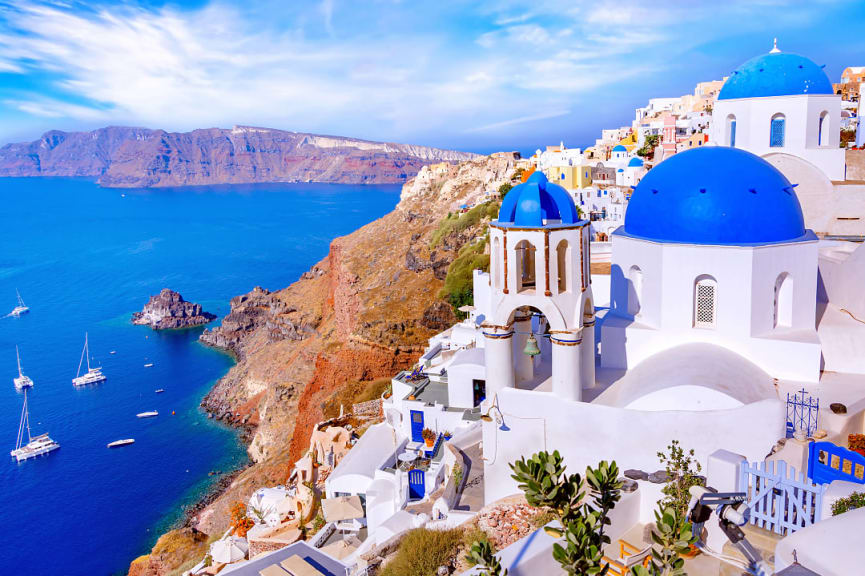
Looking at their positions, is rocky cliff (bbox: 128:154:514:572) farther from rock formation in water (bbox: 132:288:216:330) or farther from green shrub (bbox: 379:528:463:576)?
green shrub (bbox: 379:528:463:576)

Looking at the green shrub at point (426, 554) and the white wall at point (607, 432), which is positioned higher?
the white wall at point (607, 432)

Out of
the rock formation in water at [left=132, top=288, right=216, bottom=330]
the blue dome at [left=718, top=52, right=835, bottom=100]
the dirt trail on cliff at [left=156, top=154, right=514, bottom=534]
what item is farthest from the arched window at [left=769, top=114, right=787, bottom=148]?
the rock formation in water at [left=132, top=288, right=216, bottom=330]

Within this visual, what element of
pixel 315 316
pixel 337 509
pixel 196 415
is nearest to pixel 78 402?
pixel 196 415

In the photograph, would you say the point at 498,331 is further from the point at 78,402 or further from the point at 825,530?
the point at 78,402

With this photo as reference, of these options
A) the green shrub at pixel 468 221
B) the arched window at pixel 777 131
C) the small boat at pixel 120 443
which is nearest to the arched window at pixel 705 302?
the arched window at pixel 777 131

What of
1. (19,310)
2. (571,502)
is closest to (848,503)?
(571,502)

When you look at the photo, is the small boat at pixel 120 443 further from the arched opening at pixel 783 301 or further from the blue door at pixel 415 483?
the arched opening at pixel 783 301

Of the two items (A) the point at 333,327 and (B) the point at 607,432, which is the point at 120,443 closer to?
(A) the point at 333,327
